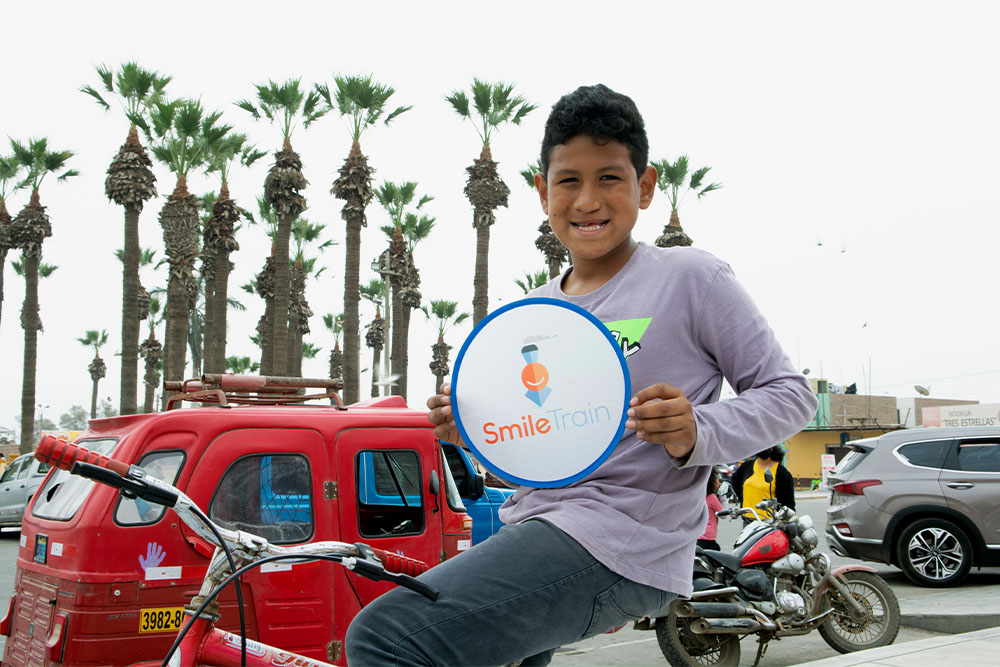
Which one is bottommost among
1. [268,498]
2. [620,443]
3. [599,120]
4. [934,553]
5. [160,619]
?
[934,553]

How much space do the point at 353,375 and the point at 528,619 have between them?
81.6 feet

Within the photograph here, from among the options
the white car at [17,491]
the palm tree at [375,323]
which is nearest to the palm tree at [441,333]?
the palm tree at [375,323]

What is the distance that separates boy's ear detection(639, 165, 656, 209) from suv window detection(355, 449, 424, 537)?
4.54 m

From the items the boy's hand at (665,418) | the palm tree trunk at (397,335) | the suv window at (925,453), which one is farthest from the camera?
the palm tree trunk at (397,335)

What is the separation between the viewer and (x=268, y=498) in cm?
555

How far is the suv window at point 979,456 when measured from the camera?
418 inches

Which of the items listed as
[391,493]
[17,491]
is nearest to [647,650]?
[391,493]

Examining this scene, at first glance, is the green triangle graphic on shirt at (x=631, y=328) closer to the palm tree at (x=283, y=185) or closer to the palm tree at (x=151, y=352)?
the palm tree at (x=283, y=185)

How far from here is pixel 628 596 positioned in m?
1.53

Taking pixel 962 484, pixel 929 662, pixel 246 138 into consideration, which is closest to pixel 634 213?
pixel 929 662

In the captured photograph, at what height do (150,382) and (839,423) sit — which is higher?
(150,382)

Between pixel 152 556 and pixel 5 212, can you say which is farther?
pixel 5 212

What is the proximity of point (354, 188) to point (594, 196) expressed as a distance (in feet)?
85.4

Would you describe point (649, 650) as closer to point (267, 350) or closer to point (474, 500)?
point (474, 500)
